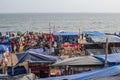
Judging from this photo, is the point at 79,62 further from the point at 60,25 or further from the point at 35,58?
the point at 60,25

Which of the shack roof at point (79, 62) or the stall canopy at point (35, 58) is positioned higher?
the shack roof at point (79, 62)

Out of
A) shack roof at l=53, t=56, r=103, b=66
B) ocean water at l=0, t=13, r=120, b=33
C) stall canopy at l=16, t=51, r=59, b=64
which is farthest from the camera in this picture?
ocean water at l=0, t=13, r=120, b=33

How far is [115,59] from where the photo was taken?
1212 centimetres

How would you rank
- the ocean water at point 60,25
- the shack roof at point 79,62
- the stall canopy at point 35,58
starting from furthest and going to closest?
the ocean water at point 60,25
the stall canopy at point 35,58
the shack roof at point 79,62

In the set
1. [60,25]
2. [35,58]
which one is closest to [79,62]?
[35,58]

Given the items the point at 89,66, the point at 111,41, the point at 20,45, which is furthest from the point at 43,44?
the point at 89,66

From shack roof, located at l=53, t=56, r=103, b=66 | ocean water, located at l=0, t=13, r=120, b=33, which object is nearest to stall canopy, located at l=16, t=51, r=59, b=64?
shack roof, located at l=53, t=56, r=103, b=66

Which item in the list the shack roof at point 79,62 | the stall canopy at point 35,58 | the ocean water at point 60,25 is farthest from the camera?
the ocean water at point 60,25

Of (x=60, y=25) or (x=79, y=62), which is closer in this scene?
(x=79, y=62)

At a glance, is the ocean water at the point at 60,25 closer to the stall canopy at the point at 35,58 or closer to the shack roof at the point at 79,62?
the stall canopy at the point at 35,58

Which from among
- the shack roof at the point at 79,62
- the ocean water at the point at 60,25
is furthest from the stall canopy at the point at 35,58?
the ocean water at the point at 60,25

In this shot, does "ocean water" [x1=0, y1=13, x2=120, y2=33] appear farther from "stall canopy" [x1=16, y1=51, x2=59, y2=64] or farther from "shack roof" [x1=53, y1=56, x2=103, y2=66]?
"shack roof" [x1=53, y1=56, x2=103, y2=66]

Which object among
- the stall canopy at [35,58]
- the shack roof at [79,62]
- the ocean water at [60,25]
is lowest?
the ocean water at [60,25]

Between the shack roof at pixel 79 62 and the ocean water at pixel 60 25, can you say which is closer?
the shack roof at pixel 79 62
